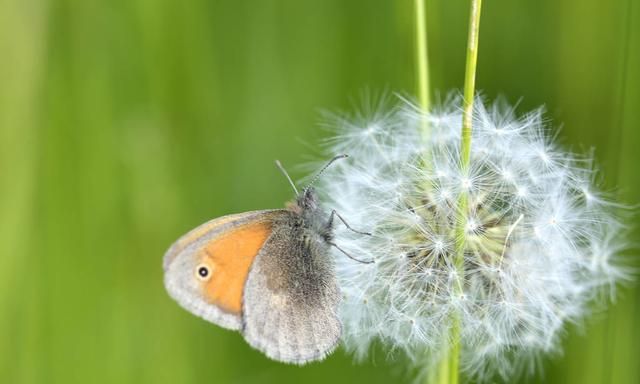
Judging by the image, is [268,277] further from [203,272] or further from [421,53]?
[421,53]

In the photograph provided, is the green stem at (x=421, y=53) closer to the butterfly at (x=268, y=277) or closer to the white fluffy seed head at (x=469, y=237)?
the white fluffy seed head at (x=469, y=237)

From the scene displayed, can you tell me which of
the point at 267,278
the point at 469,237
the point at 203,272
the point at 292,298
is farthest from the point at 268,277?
the point at 469,237

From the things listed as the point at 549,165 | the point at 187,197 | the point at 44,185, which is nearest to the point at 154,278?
the point at 187,197

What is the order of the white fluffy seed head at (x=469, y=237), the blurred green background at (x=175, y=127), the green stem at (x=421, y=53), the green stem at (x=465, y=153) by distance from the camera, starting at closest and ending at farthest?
the green stem at (x=465, y=153) < the green stem at (x=421, y=53) < the white fluffy seed head at (x=469, y=237) < the blurred green background at (x=175, y=127)

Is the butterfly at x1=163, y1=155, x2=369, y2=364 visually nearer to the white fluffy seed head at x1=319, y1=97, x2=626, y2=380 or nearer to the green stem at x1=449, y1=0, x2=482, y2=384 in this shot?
the white fluffy seed head at x1=319, y1=97, x2=626, y2=380

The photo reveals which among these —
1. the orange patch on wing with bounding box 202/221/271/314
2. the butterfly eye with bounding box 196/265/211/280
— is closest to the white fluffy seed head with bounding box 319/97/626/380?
the orange patch on wing with bounding box 202/221/271/314

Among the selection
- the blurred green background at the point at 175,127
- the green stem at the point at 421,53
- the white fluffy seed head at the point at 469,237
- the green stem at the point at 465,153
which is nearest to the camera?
the green stem at the point at 465,153

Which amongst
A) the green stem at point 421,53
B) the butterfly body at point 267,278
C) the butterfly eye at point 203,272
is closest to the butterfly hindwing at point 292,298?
the butterfly body at point 267,278

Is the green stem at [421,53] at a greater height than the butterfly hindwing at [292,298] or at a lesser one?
greater
